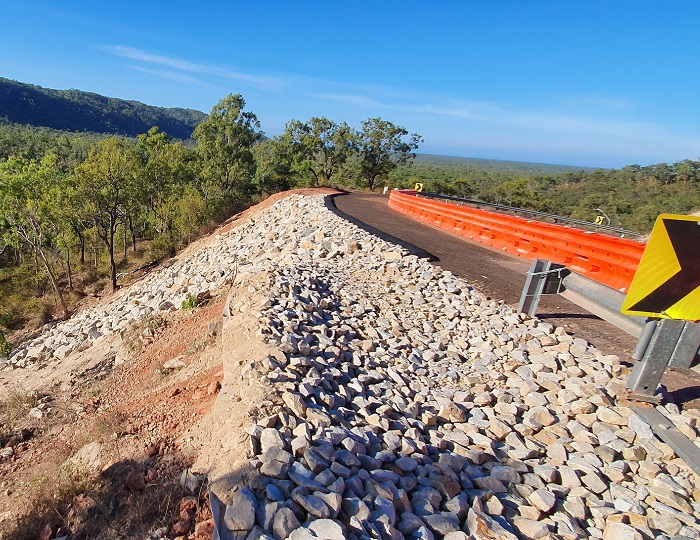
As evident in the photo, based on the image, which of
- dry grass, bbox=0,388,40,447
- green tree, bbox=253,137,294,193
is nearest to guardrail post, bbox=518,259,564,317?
dry grass, bbox=0,388,40,447

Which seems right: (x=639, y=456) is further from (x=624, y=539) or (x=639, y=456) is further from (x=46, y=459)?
(x=46, y=459)

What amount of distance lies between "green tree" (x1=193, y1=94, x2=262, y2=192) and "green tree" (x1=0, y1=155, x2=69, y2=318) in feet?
38.1

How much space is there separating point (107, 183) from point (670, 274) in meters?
21.2

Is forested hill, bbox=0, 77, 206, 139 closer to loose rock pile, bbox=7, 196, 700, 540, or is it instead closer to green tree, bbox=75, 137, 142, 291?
green tree, bbox=75, 137, 142, 291

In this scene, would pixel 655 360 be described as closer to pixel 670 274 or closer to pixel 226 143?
pixel 670 274

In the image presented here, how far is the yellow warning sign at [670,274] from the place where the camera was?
3.05 meters

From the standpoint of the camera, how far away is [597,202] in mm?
42969

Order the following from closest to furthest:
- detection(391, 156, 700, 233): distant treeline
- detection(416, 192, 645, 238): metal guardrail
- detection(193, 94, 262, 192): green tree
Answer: detection(416, 192, 645, 238): metal guardrail < detection(193, 94, 262, 192): green tree < detection(391, 156, 700, 233): distant treeline

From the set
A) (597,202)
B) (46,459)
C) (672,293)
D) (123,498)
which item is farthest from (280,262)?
(597,202)

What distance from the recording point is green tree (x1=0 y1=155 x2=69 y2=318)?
54.8 feet

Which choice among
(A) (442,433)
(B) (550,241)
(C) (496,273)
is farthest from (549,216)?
(A) (442,433)

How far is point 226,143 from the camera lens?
29578mm

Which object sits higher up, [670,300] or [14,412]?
[670,300]

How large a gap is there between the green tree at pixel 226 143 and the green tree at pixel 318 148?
3.80 meters
